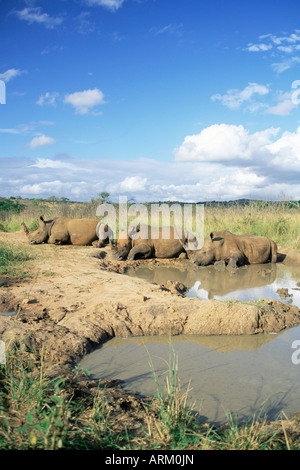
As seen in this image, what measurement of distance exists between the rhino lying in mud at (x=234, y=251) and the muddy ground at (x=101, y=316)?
3.93 metres

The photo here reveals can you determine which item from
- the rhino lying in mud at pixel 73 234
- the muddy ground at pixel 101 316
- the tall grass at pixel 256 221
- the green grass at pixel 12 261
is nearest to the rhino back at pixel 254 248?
the tall grass at pixel 256 221

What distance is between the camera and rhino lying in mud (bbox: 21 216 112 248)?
38.6 feet

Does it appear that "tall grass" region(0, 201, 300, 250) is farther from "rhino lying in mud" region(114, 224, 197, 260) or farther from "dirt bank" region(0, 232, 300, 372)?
"dirt bank" region(0, 232, 300, 372)

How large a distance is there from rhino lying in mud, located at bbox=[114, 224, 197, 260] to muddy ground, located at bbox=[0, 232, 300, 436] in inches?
152

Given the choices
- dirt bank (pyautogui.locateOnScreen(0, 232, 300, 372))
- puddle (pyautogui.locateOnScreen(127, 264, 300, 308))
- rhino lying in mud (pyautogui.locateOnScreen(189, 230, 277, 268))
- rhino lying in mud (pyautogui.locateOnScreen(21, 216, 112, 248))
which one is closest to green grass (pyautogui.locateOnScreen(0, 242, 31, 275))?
dirt bank (pyautogui.locateOnScreen(0, 232, 300, 372))

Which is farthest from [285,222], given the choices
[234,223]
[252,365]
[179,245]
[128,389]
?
[128,389]

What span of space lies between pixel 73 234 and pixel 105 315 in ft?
23.6

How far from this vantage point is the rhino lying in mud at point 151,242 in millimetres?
10430

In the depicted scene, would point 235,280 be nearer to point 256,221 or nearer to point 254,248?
point 254,248

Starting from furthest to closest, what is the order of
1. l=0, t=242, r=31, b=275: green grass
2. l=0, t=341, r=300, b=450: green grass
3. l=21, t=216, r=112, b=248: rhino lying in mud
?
1. l=21, t=216, r=112, b=248: rhino lying in mud
2. l=0, t=242, r=31, b=275: green grass
3. l=0, t=341, r=300, b=450: green grass

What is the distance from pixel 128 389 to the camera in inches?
137

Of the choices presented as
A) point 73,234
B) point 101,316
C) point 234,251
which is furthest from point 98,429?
point 73,234

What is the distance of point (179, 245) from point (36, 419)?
8.69 metres

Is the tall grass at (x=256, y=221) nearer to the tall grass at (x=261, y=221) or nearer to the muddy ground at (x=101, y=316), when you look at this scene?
the tall grass at (x=261, y=221)
